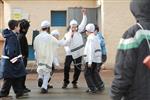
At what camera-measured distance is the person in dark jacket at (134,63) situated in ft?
15.2

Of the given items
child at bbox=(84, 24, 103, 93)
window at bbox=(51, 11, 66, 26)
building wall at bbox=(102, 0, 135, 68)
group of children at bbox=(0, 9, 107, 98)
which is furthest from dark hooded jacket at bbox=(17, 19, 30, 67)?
window at bbox=(51, 11, 66, 26)

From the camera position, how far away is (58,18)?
22203mm

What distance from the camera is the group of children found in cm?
1245

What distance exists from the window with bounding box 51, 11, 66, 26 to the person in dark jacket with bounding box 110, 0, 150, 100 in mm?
17396

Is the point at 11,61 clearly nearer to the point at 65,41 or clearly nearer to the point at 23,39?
the point at 23,39

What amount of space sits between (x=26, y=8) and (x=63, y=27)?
1.76m

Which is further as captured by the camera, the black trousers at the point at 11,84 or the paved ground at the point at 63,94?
the paved ground at the point at 63,94

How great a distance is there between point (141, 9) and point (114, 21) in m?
16.4

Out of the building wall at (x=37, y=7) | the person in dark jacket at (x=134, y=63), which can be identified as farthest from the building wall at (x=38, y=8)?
the person in dark jacket at (x=134, y=63)

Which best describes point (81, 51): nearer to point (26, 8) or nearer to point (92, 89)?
point (92, 89)

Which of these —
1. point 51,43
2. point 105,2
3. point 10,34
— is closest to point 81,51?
point 51,43

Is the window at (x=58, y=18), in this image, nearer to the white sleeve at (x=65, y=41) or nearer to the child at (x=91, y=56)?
the white sleeve at (x=65, y=41)

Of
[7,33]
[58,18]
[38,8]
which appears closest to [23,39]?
[7,33]

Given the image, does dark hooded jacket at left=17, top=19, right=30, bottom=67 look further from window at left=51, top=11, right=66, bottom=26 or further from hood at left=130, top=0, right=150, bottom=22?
hood at left=130, top=0, right=150, bottom=22
